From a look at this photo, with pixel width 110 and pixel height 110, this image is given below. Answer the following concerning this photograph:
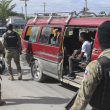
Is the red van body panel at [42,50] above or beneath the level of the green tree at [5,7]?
beneath

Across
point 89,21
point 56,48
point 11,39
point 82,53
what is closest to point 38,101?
point 56,48

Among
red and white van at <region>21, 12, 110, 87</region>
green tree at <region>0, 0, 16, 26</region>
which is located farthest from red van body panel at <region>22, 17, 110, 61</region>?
green tree at <region>0, 0, 16, 26</region>

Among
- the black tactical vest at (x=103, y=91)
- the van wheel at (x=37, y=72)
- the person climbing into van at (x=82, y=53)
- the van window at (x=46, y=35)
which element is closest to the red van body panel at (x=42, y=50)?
the van window at (x=46, y=35)

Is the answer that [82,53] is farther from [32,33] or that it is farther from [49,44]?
[32,33]

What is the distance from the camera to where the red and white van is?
4906 millimetres

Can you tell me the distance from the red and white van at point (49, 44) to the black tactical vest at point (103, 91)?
7.99ft

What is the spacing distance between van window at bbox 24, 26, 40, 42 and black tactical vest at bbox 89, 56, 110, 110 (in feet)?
15.4

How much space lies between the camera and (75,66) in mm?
5621

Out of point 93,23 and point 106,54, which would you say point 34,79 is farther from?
point 106,54

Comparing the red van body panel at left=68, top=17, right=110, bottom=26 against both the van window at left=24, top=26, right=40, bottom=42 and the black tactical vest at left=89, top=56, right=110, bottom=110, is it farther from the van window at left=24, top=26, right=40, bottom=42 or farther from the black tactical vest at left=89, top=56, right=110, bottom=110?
the black tactical vest at left=89, top=56, right=110, bottom=110

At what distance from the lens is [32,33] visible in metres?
6.48

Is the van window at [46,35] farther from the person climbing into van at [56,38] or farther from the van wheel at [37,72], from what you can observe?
the van wheel at [37,72]

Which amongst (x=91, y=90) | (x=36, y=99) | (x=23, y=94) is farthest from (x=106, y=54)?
(x=23, y=94)

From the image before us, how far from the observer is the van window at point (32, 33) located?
20.5 ft
